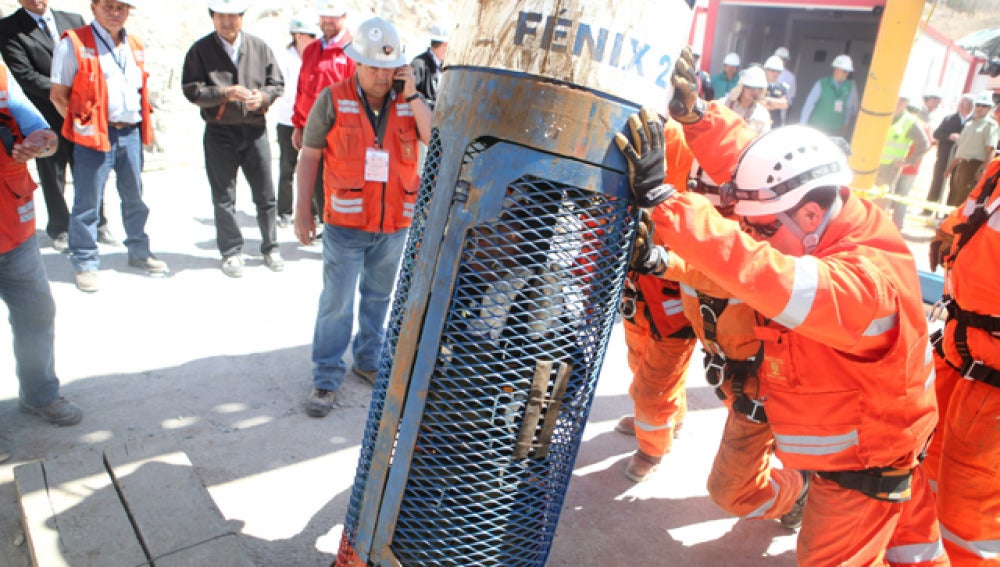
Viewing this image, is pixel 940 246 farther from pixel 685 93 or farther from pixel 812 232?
pixel 685 93

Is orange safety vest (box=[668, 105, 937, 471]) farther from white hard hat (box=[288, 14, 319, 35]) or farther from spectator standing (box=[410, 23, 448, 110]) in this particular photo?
white hard hat (box=[288, 14, 319, 35])

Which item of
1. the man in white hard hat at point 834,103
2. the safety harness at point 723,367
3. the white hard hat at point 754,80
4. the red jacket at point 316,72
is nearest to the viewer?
the safety harness at point 723,367

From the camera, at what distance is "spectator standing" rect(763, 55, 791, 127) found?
9570 millimetres

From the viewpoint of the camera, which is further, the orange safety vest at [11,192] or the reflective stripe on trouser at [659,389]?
the reflective stripe on trouser at [659,389]

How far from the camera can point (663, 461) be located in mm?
3967

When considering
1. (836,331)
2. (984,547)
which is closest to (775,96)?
(984,547)

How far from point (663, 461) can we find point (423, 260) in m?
2.71

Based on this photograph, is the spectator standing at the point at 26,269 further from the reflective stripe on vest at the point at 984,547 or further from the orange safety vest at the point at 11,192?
the reflective stripe on vest at the point at 984,547

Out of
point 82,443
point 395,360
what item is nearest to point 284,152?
point 82,443

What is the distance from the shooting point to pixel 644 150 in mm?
1706

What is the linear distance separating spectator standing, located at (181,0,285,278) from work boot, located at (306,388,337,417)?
232 centimetres

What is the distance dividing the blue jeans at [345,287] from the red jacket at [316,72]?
8.31 ft

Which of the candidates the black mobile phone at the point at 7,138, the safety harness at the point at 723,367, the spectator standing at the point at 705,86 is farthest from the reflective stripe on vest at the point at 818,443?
the black mobile phone at the point at 7,138

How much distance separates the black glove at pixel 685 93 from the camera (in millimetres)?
2633
